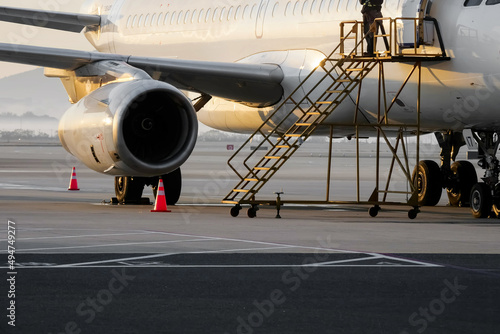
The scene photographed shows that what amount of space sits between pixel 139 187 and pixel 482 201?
6689 mm

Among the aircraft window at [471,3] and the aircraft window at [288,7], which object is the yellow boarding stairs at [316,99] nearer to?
the aircraft window at [471,3]

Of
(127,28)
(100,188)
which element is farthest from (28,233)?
(100,188)

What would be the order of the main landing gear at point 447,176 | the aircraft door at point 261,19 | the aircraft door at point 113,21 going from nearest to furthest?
the main landing gear at point 447,176 → the aircraft door at point 261,19 → the aircraft door at point 113,21

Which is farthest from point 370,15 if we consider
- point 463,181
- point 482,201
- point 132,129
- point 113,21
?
point 113,21

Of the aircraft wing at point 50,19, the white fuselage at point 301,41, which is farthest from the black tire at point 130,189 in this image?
the aircraft wing at point 50,19

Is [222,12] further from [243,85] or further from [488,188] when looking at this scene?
[488,188]

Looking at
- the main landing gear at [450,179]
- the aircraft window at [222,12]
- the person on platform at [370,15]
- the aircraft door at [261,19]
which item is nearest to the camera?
the person on platform at [370,15]

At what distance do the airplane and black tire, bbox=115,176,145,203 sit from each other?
0.08 feet

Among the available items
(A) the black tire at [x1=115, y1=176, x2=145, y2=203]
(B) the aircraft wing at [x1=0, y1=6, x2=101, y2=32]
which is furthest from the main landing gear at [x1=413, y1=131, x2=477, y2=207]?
(B) the aircraft wing at [x1=0, y1=6, x2=101, y2=32]

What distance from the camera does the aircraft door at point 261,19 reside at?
21672 millimetres

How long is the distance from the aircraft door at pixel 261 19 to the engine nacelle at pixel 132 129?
3.65 meters

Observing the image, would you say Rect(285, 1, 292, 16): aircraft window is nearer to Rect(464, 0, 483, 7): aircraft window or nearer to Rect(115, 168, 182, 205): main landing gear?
Rect(115, 168, 182, 205): main landing gear

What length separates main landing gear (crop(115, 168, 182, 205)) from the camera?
21047mm

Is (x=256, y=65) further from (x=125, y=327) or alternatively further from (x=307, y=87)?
(x=125, y=327)
